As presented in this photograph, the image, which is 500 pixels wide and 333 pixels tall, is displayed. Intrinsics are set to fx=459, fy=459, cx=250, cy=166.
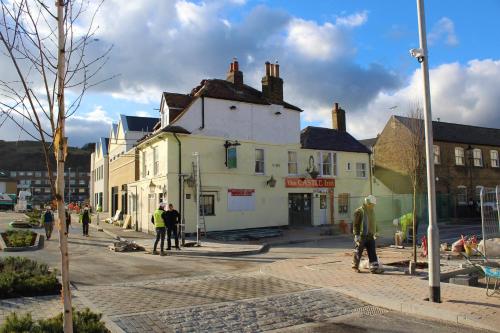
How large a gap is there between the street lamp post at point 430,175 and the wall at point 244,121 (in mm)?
17886

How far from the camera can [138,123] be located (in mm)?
42750

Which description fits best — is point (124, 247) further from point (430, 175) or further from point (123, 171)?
point (123, 171)

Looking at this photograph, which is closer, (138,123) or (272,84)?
(272,84)

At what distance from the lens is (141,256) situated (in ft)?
54.8

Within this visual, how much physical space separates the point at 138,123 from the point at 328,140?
19.1 m

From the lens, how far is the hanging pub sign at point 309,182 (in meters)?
28.6

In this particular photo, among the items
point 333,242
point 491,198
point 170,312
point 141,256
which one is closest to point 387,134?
point 333,242

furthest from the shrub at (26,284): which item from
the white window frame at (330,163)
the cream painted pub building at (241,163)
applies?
the white window frame at (330,163)

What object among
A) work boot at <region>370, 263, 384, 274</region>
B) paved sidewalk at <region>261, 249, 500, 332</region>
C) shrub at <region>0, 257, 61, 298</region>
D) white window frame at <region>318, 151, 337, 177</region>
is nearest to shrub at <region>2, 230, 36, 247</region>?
shrub at <region>0, 257, 61, 298</region>

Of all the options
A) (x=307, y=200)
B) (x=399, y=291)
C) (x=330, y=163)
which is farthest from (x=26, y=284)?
(x=330, y=163)

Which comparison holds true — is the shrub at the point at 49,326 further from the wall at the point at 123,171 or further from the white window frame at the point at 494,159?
the white window frame at the point at 494,159

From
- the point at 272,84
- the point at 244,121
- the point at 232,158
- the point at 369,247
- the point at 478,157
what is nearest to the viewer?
the point at 369,247

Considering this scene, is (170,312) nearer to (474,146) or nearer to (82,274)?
(82,274)

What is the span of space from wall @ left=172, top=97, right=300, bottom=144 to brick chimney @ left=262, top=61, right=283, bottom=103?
72 cm
